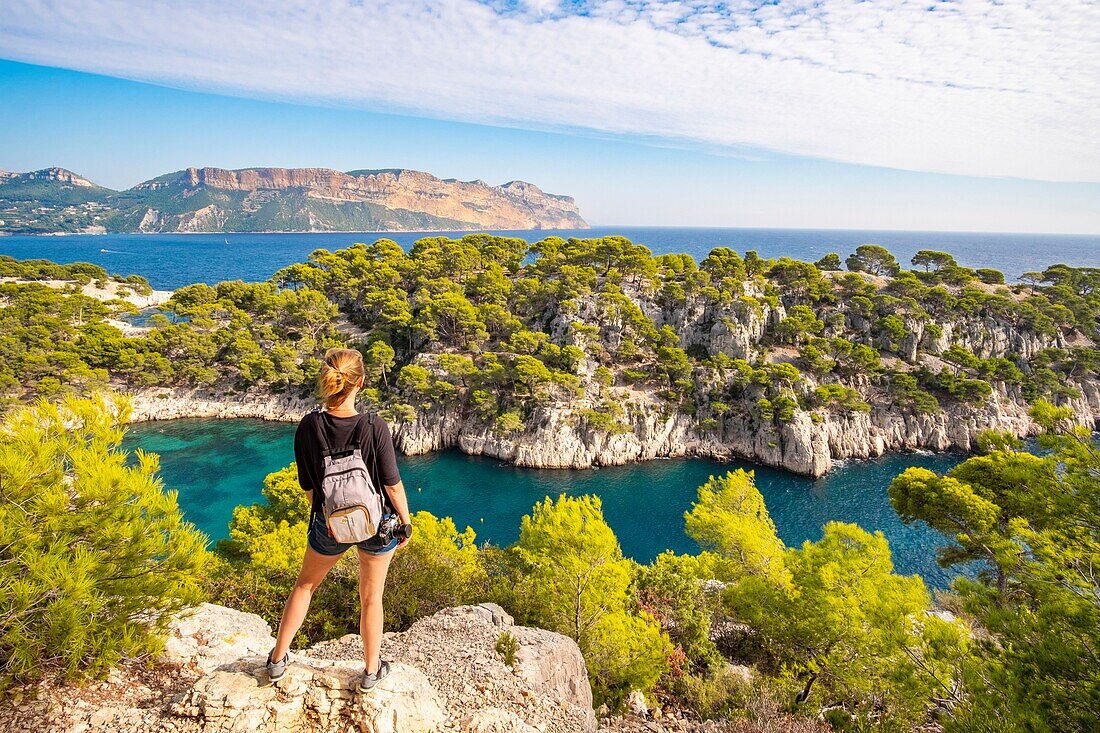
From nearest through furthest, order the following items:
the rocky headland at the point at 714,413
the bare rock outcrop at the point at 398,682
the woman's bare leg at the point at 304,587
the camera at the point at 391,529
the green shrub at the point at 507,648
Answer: the camera at the point at 391,529
the woman's bare leg at the point at 304,587
the bare rock outcrop at the point at 398,682
the green shrub at the point at 507,648
the rocky headland at the point at 714,413

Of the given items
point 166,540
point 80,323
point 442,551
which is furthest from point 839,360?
point 80,323

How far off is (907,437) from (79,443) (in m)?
48.7

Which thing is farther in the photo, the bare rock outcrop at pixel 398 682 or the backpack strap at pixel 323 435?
the bare rock outcrop at pixel 398 682

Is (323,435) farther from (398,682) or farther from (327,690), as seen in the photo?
(398,682)

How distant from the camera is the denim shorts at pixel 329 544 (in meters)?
4.17

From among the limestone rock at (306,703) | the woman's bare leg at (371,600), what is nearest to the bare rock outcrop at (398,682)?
the limestone rock at (306,703)

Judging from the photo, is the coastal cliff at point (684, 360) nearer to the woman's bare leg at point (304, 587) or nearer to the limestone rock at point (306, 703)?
the limestone rock at point (306, 703)

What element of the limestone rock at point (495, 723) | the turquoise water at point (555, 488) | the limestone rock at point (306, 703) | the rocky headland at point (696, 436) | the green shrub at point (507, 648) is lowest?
the turquoise water at point (555, 488)

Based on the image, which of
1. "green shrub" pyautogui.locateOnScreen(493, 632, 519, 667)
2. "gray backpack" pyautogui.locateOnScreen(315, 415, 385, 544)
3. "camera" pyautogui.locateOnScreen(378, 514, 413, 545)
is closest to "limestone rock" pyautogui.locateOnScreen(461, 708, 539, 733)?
"green shrub" pyautogui.locateOnScreen(493, 632, 519, 667)

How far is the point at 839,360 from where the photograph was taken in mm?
43688

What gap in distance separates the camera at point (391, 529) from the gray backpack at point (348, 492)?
0.13 m

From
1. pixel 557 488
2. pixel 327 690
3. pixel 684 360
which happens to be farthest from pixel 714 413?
pixel 327 690

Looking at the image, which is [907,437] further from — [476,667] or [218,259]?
[218,259]

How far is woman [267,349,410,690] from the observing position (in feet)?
12.9
